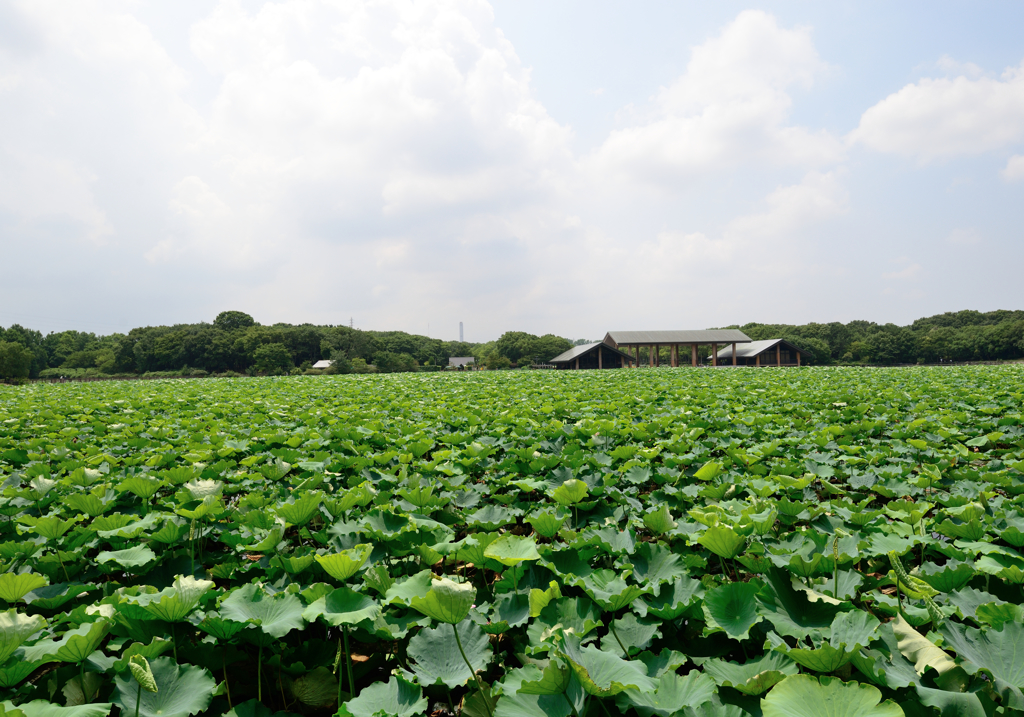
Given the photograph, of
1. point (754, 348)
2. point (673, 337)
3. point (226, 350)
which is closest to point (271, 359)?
point (226, 350)

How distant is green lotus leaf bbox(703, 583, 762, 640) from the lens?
1.46 metres

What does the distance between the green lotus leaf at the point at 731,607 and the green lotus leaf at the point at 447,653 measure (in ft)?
2.31

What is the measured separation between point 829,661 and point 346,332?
6736cm

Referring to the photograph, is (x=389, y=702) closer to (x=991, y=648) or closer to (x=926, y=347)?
(x=991, y=648)

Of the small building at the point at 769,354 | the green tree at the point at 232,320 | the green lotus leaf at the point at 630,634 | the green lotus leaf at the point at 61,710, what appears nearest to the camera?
the green lotus leaf at the point at 61,710

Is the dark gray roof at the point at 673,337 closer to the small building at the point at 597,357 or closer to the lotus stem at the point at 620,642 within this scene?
the small building at the point at 597,357

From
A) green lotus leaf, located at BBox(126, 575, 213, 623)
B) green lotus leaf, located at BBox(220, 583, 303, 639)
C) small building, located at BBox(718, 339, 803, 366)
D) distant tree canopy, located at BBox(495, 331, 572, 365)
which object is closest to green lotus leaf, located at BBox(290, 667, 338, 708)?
green lotus leaf, located at BBox(220, 583, 303, 639)

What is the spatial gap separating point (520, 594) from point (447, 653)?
0.34 meters

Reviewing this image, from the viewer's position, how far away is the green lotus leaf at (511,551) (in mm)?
1679

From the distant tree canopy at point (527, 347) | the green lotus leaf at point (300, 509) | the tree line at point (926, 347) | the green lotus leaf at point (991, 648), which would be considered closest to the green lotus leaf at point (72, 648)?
the green lotus leaf at point (300, 509)

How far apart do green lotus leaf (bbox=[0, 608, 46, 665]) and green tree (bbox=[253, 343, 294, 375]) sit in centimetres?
5313

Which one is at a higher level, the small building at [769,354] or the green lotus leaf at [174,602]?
the small building at [769,354]

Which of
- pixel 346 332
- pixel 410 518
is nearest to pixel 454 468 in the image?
pixel 410 518

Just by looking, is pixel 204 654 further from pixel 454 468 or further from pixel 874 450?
pixel 874 450
